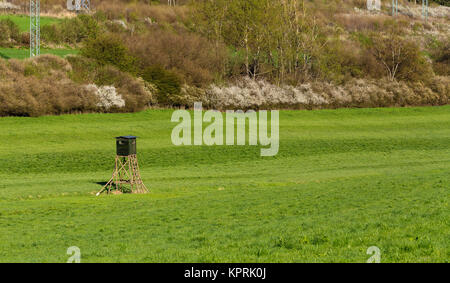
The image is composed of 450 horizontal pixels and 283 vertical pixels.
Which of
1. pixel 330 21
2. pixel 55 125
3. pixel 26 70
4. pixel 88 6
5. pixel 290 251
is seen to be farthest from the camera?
pixel 330 21

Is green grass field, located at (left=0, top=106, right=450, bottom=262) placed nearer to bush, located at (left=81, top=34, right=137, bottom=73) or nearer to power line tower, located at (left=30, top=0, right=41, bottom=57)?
bush, located at (left=81, top=34, right=137, bottom=73)

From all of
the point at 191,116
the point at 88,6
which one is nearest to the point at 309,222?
the point at 191,116

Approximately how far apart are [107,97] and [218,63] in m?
24.6

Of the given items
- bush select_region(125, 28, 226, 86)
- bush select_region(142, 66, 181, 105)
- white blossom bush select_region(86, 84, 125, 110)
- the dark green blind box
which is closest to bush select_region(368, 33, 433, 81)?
bush select_region(125, 28, 226, 86)

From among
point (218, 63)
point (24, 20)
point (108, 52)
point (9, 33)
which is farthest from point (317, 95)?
point (24, 20)

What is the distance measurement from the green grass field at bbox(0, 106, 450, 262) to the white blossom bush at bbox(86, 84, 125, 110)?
2319mm

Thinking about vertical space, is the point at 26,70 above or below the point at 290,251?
above

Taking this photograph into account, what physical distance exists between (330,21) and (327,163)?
82884mm

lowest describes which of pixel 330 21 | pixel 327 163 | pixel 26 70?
pixel 327 163

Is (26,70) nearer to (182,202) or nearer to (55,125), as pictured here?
(55,125)

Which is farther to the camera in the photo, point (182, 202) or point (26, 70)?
point (26, 70)

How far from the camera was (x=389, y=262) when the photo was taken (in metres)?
14.6

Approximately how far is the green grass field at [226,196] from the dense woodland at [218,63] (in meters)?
5.18

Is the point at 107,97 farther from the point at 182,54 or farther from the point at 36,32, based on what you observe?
the point at 182,54
